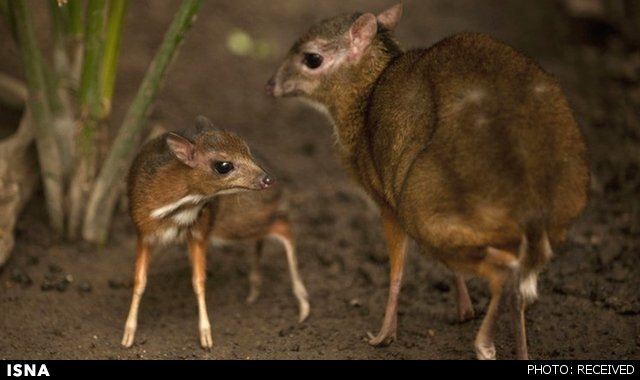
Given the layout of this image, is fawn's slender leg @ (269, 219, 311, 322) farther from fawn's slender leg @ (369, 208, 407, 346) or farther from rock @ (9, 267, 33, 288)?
rock @ (9, 267, 33, 288)

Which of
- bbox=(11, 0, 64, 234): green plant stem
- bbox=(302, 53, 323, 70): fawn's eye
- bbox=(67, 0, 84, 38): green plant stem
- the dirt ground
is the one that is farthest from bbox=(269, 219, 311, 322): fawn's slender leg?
bbox=(67, 0, 84, 38): green plant stem

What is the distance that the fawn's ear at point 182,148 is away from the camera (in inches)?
235

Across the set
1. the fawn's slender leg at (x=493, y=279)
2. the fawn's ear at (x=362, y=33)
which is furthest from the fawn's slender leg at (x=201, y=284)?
the fawn's slender leg at (x=493, y=279)

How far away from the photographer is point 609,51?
9945 millimetres

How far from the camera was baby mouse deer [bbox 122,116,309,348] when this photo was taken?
6066mm

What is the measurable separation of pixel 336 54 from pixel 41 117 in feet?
6.78

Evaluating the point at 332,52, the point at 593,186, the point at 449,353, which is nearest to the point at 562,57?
the point at 593,186

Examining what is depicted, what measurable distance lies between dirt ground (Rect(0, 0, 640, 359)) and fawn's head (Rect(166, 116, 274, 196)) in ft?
3.12

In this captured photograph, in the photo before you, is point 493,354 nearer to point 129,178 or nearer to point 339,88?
point 339,88

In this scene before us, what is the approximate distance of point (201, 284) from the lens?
6320 mm

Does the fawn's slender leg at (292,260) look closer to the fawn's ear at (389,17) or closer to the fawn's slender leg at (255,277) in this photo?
the fawn's slender leg at (255,277)

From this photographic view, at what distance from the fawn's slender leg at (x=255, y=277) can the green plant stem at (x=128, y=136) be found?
1085 millimetres
